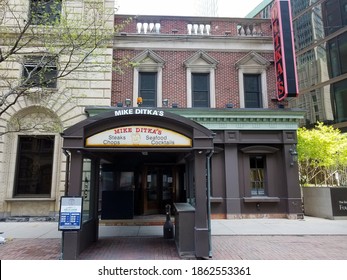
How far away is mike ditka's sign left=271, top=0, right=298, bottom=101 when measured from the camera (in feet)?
42.5

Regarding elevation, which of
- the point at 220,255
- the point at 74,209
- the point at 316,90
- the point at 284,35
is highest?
the point at 316,90

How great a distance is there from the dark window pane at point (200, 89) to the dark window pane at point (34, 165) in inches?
294

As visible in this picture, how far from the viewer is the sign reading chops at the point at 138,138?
716 cm

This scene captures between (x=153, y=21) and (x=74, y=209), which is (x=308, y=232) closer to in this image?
(x=74, y=209)

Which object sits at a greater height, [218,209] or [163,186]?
[163,186]

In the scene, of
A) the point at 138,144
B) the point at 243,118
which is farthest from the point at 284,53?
the point at 138,144

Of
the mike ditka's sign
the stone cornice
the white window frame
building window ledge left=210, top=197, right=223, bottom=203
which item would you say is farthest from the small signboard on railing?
the mike ditka's sign

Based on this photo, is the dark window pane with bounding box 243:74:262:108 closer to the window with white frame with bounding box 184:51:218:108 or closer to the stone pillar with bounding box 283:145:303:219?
the window with white frame with bounding box 184:51:218:108

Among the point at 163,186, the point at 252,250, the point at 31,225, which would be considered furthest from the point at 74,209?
the point at 163,186

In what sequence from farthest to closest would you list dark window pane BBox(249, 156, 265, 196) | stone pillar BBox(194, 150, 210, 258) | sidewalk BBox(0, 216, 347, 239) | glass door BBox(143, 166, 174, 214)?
glass door BBox(143, 166, 174, 214) → dark window pane BBox(249, 156, 265, 196) → sidewalk BBox(0, 216, 347, 239) → stone pillar BBox(194, 150, 210, 258)

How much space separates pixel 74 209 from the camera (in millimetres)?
6828

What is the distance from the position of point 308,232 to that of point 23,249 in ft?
31.2

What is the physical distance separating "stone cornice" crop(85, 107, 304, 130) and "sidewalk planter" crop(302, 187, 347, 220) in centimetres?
346

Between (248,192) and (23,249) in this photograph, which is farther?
(248,192)
